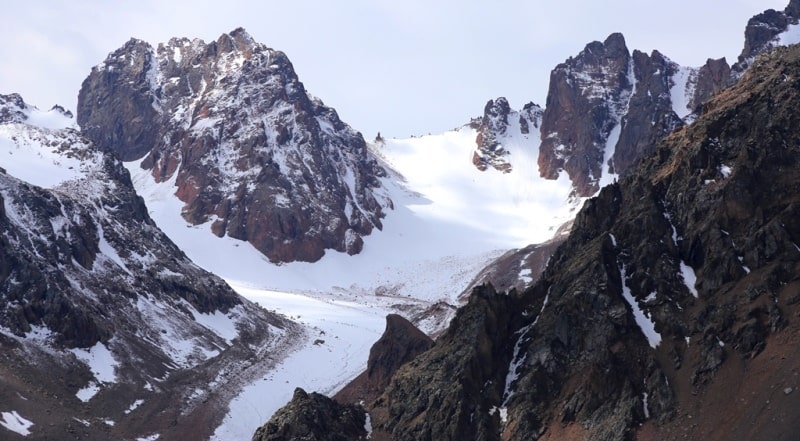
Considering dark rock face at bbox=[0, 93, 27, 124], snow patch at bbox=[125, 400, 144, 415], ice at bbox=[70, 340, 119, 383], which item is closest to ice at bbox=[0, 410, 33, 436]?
snow patch at bbox=[125, 400, 144, 415]

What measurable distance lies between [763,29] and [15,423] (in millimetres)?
165712

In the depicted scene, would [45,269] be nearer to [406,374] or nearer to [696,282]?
[406,374]

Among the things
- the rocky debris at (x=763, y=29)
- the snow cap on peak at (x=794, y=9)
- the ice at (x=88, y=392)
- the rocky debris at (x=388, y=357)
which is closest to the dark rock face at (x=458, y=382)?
the rocky debris at (x=388, y=357)

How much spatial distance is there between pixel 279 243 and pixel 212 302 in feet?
202

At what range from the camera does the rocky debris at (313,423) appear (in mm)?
63219

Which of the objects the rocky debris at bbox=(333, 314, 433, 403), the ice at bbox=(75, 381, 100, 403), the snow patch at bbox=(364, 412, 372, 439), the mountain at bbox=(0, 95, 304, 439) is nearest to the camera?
the snow patch at bbox=(364, 412, 372, 439)

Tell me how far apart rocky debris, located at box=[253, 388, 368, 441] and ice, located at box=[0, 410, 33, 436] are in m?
17.5

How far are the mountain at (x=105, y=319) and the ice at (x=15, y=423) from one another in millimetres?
245

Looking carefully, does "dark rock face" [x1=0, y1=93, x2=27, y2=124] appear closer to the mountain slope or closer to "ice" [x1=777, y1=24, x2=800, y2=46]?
the mountain slope

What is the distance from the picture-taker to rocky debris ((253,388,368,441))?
63219mm

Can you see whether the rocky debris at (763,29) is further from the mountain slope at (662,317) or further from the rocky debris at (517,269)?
the mountain slope at (662,317)

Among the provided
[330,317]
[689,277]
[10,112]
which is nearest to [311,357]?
[330,317]

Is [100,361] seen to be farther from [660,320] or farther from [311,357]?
[660,320]

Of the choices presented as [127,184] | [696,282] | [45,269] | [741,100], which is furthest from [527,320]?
[127,184]
